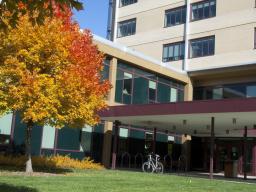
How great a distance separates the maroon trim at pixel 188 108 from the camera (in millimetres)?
20703

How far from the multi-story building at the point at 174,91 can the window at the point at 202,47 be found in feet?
0.29

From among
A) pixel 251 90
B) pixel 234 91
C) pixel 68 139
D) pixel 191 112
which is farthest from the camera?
pixel 234 91

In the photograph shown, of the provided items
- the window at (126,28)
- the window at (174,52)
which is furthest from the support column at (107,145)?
the window at (126,28)

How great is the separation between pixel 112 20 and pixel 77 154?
23.1 m

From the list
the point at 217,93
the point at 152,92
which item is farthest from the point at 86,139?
the point at 217,93

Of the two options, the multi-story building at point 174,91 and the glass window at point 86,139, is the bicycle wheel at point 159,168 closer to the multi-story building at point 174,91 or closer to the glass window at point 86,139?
the multi-story building at point 174,91

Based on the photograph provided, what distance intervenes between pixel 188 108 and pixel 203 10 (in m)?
20.7

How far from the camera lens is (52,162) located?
24.0 metres

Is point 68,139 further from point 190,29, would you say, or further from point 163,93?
point 190,29

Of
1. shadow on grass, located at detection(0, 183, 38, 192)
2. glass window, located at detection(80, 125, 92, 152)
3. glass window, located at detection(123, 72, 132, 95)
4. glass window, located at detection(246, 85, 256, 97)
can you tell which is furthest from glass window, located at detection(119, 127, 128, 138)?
shadow on grass, located at detection(0, 183, 38, 192)

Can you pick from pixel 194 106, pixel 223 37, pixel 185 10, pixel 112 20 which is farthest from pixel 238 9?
pixel 194 106

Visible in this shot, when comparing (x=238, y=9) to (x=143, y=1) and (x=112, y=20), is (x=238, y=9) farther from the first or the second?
(x=112, y=20)

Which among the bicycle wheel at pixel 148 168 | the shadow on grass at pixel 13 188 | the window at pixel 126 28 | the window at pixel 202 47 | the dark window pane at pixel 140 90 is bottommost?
the shadow on grass at pixel 13 188

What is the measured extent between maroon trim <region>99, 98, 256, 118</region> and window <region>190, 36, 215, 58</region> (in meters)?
15.8
